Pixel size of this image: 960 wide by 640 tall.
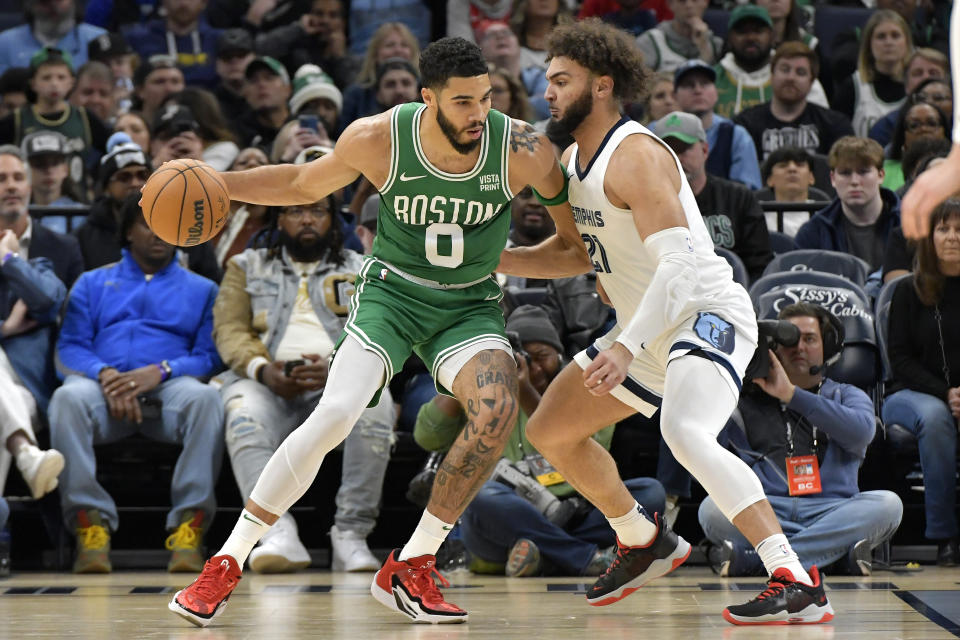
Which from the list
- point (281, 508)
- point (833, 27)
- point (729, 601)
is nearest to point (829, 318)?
point (729, 601)

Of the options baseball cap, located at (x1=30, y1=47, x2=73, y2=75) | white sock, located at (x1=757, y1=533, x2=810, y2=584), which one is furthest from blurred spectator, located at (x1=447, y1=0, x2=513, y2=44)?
white sock, located at (x1=757, y1=533, x2=810, y2=584)

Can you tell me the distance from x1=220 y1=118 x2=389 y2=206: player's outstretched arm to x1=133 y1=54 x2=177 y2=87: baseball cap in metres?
5.51

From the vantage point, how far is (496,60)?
32.5ft

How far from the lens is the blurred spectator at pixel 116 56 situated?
10.7m

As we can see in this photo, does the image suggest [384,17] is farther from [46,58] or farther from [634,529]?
[634,529]

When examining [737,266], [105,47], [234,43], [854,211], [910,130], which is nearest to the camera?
[737,266]

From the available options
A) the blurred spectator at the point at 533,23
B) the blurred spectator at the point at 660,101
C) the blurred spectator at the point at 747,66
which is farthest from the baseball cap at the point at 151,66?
the blurred spectator at the point at 747,66

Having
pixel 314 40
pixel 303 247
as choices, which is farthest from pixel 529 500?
pixel 314 40

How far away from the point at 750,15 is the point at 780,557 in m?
6.59

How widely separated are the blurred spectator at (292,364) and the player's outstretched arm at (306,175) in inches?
81.6

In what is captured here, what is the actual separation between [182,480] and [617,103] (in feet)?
10.2

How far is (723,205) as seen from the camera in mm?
7738

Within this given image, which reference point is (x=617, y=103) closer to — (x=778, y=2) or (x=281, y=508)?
(x=281, y=508)

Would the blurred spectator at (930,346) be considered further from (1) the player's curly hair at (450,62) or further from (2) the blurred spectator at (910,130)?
(1) the player's curly hair at (450,62)
